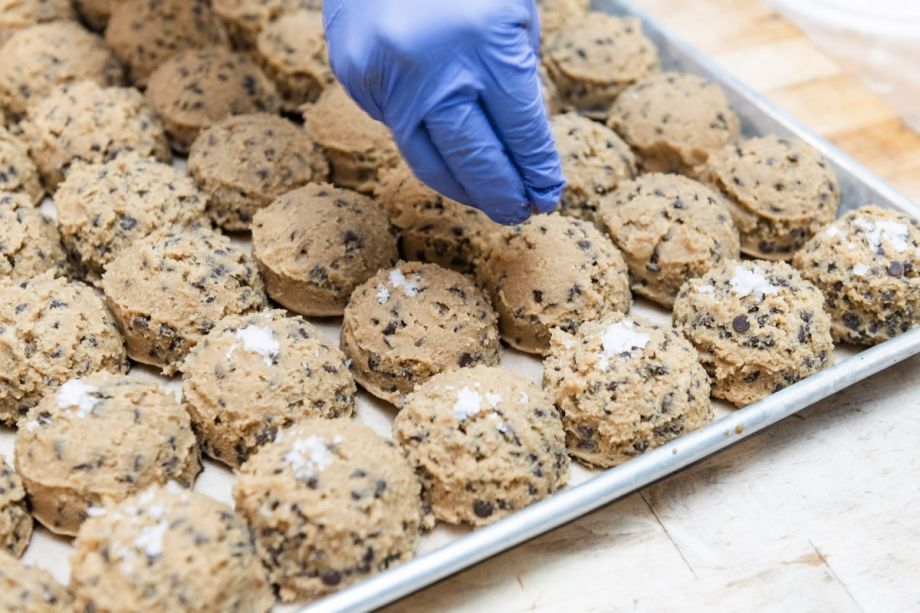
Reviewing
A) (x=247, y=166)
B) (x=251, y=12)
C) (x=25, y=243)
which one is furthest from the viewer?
(x=251, y=12)

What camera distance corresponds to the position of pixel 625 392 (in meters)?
2.20

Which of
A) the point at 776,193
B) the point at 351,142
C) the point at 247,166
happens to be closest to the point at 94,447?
the point at 247,166

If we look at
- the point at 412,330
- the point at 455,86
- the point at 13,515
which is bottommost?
the point at 13,515

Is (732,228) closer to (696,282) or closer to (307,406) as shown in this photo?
(696,282)

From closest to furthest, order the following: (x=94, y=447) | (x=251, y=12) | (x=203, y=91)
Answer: (x=94, y=447), (x=203, y=91), (x=251, y=12)

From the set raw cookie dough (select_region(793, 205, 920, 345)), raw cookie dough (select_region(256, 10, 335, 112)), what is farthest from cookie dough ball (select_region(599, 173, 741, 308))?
raw cookie dough (select_region(256, 10, 335, 112))

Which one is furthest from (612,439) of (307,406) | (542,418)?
(307,406)

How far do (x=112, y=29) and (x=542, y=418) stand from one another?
7.52 feet

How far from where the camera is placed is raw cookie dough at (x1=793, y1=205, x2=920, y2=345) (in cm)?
243

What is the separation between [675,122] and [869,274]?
821 mm

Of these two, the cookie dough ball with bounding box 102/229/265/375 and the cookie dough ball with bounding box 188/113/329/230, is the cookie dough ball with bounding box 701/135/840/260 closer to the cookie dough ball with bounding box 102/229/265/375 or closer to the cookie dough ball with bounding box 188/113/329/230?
the cookie dough ball with bounding box 188/113/329/230

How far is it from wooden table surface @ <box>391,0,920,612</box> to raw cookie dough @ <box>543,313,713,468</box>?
17cm

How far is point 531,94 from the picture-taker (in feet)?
7.10

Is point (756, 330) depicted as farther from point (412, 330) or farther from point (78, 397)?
point (78, 397)
